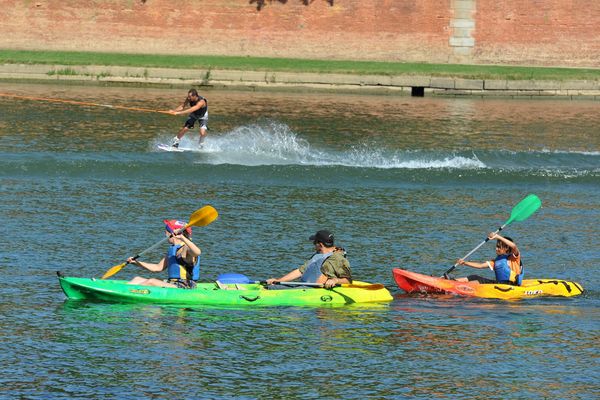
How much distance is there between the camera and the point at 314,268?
701 inches

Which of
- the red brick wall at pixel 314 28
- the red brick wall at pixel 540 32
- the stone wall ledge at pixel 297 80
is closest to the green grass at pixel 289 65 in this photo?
the stone wall ledge at pixel 297 80

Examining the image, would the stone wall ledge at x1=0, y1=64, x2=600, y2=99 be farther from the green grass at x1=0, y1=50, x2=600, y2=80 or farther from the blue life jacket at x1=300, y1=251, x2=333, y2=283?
the blue life jacket at x1=300, y1=251, x2=333, y2=283

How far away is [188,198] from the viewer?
25312 millimetres

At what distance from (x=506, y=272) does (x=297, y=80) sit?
25.4 m

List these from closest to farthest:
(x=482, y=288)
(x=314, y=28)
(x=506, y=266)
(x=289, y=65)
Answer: (x=482, y=288)
(x=506, y=266)
(x=289, y=65)
(x=314, y=28)

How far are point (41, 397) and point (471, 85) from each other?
31.9 m

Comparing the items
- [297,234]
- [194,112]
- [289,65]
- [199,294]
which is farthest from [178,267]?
[289,65]

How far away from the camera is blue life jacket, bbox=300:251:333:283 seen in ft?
58.1

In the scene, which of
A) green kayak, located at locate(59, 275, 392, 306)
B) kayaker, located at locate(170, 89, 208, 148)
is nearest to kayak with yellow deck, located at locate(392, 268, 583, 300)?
green kayak, located at locate(59, 275, 392, 306)

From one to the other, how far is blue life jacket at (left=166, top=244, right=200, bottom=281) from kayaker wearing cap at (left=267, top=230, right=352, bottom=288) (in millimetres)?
1024

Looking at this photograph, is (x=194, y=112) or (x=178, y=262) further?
(x=194, y=112)

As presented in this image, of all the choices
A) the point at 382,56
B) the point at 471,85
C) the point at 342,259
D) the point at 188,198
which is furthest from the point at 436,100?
the point at 342,259

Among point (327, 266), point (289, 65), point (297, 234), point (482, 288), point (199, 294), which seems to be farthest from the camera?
point (289, 65)

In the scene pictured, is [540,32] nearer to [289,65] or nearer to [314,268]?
[289,65]
